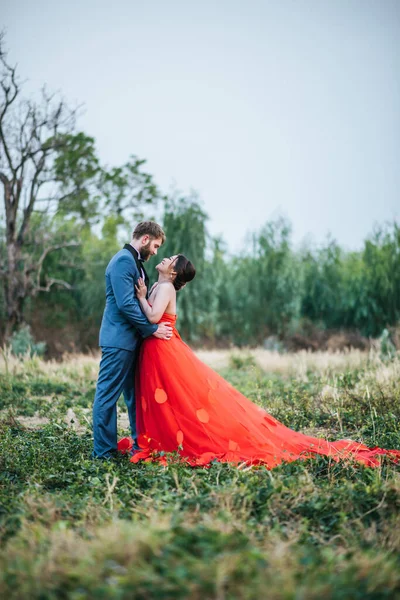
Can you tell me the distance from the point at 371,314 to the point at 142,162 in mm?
11213

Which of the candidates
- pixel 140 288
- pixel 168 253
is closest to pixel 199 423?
pixel 140 288

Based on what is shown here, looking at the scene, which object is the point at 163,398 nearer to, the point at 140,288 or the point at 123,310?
the point at 123,310

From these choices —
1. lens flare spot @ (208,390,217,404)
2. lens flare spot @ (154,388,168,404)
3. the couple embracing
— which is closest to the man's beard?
the couple embracing

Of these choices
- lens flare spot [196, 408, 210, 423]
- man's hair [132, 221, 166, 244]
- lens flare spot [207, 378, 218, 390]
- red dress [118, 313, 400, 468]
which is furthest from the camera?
man's hair [132, 221, 166, 244]

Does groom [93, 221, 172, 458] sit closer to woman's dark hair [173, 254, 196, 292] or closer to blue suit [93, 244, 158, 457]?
blue suit [93, 244, 158, 457]

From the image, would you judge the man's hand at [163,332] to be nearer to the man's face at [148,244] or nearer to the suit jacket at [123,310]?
the suit jacket at [123,310]

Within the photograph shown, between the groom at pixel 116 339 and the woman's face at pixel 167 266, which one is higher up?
the woman's face at pixel 167 266

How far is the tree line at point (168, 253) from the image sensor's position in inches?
650

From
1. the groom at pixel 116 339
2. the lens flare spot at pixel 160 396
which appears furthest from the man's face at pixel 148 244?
the lens flare spot at pixel 160 396

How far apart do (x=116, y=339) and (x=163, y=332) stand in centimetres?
49

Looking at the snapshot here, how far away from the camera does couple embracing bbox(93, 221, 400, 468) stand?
4859 millimetres

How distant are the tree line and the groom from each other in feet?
38.0

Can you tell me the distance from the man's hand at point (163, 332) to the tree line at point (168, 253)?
37.7 feet

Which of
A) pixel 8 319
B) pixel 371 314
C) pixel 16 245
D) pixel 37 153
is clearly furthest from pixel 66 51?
pixel 371 314
